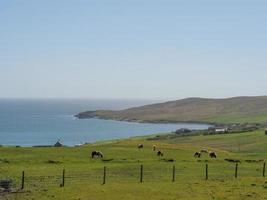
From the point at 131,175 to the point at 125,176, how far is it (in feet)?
2.61

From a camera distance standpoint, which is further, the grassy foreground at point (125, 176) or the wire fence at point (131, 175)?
the wire fence at point (131, 175)

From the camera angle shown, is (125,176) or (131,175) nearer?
(125,176)

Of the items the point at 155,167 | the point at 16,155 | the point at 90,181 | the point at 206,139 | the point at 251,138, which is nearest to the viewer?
the point at 90,181

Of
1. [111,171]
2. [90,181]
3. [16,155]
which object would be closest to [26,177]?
[90,181]

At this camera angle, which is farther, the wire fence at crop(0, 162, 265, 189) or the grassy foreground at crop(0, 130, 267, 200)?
the wire fence at crop(0, 162, 265, 189)

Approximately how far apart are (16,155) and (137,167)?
19.1 meters

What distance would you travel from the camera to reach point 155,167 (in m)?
59.5

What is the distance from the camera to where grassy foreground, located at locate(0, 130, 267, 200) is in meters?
43.7

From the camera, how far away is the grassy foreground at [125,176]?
4366 cm

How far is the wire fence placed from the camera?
48.2 metres

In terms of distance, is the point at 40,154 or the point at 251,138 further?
the point at 251,138

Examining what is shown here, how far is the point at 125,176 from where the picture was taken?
53.2 m

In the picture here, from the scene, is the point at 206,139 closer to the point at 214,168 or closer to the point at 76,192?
the point at 214,168

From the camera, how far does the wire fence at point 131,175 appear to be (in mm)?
48188
